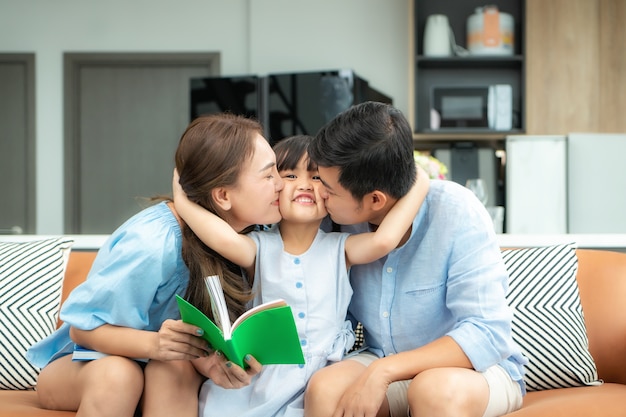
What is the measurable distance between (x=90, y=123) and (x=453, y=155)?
8.38 ft

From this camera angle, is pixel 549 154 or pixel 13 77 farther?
pixel 13 77

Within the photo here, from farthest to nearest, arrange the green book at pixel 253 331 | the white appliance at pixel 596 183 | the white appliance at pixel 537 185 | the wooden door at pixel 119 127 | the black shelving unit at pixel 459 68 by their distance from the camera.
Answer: the wooden door at pixel 119 127
the black shelving unit at pixel 459 68
the white appliance at pixel 537 185
the white appliance at pixel 596 183
the green book at pixel 253 331

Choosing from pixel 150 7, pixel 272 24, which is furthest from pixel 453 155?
pixel 150 7

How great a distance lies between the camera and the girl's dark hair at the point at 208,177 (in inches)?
65.2

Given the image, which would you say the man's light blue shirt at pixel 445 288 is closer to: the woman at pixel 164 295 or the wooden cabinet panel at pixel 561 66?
the woman at pixel 164 295

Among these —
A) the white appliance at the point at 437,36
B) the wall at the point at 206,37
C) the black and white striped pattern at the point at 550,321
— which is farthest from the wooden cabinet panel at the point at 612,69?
the black and white striped pattern at the point at 550,321

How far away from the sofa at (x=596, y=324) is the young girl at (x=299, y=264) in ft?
1.42

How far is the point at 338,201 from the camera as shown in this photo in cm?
164

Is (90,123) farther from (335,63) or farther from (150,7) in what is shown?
(335,63)

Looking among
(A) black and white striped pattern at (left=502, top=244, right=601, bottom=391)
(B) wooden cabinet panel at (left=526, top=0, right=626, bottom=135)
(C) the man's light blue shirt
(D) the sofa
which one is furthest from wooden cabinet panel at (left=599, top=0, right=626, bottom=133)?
(C) the man's light blue shirt

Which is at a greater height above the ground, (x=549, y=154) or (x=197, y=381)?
(x=549, y=154)

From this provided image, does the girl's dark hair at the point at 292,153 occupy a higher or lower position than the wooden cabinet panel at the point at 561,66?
lower

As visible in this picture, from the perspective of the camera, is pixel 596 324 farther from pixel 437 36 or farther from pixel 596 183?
pixel 437 36

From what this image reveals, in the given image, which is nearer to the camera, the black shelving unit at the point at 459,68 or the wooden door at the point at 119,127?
the black shelving unit at the point at 459,68
